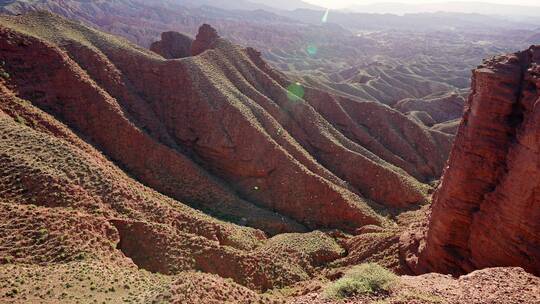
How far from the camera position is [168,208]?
31.4m

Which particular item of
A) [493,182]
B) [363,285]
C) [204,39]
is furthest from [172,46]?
[363,285]

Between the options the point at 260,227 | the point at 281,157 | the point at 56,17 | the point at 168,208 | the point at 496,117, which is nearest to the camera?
the point at 496,117

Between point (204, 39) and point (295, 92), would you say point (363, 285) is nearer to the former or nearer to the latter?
point (295, 92)

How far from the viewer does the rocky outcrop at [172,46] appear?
212ft

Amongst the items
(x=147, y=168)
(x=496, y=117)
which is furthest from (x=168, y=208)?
(x=496, y=117)

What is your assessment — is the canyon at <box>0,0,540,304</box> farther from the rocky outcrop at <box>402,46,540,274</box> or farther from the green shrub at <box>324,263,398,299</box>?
the green shrub at <box>324,263,398,299</box>

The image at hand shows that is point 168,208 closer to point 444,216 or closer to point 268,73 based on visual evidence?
point 444,216

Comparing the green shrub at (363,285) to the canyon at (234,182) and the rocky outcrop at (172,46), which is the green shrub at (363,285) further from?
the rocky outcrop at (172,46)

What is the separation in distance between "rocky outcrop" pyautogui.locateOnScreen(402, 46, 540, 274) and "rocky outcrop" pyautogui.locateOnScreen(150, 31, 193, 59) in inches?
1843

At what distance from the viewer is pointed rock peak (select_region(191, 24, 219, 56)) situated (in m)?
57.1

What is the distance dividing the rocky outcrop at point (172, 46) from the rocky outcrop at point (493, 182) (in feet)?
154

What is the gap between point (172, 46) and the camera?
215ft

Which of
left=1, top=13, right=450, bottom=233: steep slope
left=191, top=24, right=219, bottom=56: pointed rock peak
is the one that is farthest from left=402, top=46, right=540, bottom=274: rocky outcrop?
left=191, top=24, right=219, bottom=56: pointed rock peak

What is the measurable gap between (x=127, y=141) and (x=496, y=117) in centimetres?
2756
